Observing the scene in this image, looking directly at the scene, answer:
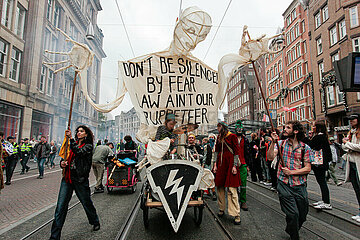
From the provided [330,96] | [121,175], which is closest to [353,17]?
[330,96]

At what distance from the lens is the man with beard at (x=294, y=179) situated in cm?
306

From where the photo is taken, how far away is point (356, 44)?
1809cm

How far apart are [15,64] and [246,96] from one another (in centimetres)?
4472

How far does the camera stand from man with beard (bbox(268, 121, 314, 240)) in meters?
3.06

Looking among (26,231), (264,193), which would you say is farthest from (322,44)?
(26,231)

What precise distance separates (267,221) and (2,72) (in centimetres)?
1946

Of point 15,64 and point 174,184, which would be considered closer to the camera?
point 174,184

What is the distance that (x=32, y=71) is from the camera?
18.3 m

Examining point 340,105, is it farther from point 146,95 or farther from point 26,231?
point 26,231

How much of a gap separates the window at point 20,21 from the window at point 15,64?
1.53 metres

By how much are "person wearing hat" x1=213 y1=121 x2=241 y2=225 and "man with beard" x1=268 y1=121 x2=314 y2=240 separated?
0.96 meters

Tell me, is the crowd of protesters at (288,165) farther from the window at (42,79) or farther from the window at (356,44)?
the window at (42,79)

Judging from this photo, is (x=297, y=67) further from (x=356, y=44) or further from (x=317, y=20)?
(x=356, y=44)

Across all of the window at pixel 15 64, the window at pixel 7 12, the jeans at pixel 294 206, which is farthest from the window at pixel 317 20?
the window at pixel 15 64
